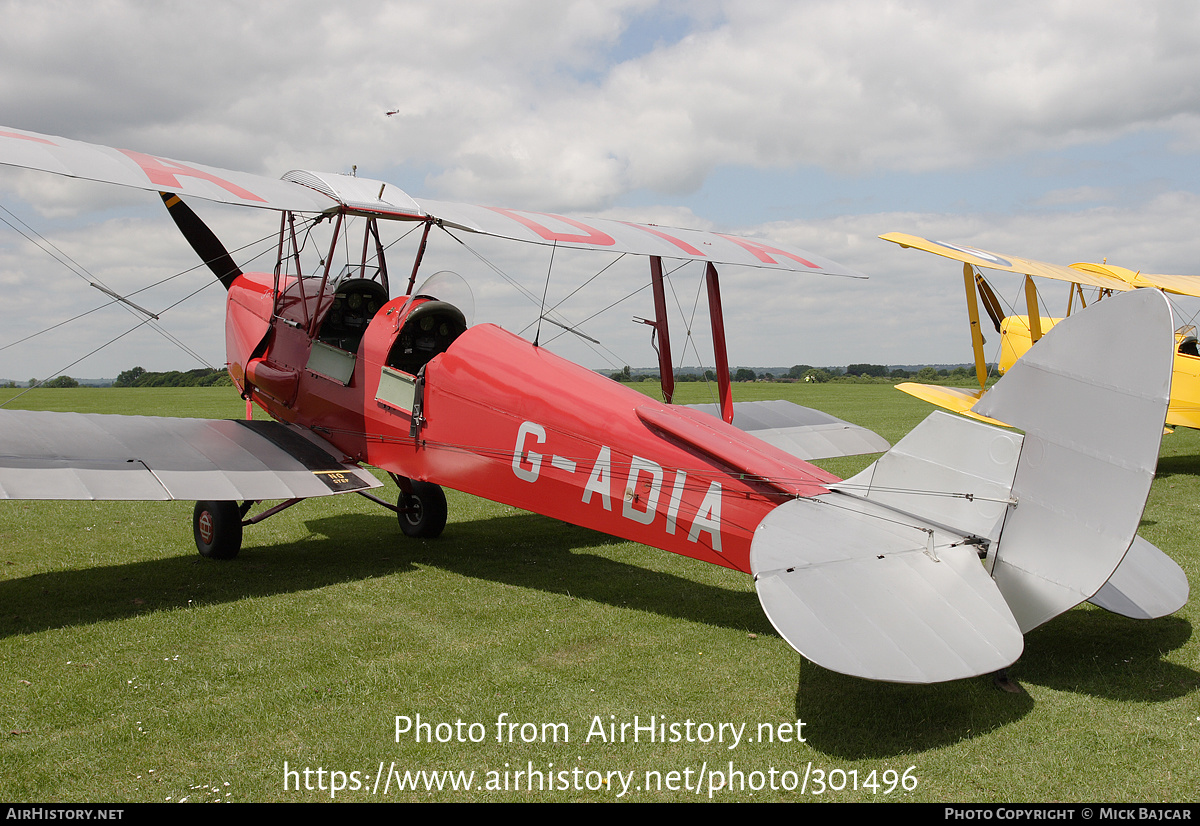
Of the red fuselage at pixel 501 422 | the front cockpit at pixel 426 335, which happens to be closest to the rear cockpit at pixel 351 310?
the red fuselage at pixel 501 422

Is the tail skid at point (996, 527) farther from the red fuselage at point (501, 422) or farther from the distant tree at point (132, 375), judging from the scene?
the distant tree at point (132, 375)

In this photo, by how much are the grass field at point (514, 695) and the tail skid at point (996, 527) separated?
1.74ft

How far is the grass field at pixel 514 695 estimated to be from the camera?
3.29m

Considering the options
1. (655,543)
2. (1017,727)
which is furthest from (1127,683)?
(655,543)

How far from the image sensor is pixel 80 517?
902cm

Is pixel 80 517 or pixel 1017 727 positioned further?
pixel 80 517

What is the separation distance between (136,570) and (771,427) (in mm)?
6012

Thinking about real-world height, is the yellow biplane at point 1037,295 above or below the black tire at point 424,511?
above

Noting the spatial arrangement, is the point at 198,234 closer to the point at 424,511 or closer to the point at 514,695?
the point at 424,511

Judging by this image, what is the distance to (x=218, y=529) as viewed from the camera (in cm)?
679

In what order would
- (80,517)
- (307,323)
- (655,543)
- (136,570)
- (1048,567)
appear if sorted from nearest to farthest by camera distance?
(1048,567), (655,543), (136,570), (307,323), (80,517)

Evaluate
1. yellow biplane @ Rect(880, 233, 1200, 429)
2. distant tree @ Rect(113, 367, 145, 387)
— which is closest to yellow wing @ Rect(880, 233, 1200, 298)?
yellow biplane @ Rect(880, 233, 1200, 429)

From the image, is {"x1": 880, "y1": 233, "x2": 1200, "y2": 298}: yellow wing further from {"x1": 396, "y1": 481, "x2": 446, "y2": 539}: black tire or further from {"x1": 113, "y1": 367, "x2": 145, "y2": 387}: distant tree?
{"x1": 113, "y1": 367, "x2": 145, "y2": 387}: distant tree

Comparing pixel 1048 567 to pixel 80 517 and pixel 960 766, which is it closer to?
pixel 960 766
